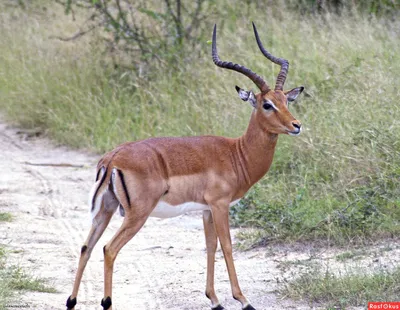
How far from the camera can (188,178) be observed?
5387 mm

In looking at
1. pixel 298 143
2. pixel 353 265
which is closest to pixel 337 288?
pixel 353 265

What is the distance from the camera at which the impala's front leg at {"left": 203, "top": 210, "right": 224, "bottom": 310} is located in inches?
214

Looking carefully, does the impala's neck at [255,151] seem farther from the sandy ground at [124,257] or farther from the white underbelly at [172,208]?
the sandy ground at [124,257]

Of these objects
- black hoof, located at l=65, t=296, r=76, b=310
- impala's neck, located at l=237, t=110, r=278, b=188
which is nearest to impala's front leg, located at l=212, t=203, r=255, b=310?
impala's neck, located at l=237, t=110, r=278, b=188

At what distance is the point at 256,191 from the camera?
24.7 feet

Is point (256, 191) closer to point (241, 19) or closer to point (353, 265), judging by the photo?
point (353, 265)

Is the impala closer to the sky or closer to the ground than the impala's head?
closer to the ground

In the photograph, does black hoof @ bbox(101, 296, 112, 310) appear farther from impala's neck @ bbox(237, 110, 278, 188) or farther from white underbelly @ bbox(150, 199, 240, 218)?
impala's neck @ bbox(237, 110, 278, 188)

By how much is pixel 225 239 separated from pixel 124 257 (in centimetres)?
154

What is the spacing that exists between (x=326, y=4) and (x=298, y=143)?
13.6 feet

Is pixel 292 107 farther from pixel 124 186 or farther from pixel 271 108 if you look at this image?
pixel 124 186

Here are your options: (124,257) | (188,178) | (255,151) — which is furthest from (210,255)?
(124,257)

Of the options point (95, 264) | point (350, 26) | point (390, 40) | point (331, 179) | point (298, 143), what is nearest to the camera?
point (95, 264)

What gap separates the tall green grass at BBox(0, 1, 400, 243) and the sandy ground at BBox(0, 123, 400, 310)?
1.84 ft
